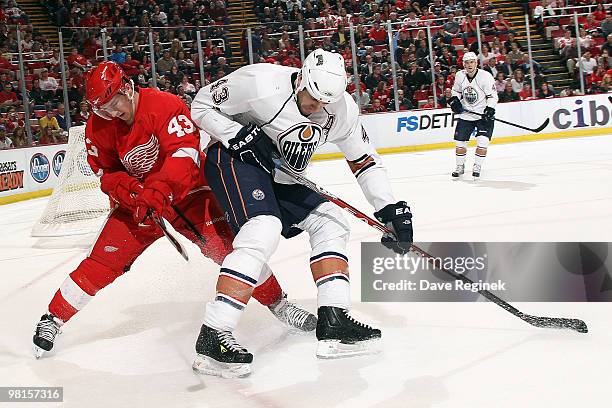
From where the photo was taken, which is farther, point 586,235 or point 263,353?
point 586,235

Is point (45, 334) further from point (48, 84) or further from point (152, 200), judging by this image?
point (48, 84)

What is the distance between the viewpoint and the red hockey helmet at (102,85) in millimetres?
2953

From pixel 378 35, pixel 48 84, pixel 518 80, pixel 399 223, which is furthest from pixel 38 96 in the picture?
pixel 399 223

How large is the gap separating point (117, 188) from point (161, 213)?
28cm

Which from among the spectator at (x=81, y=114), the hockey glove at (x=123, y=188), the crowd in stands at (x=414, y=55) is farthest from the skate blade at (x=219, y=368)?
the crowd in stands at (x=414, y=55)

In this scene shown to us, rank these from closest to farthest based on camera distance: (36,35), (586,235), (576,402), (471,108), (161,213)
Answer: (576,402) → (161,213) → (586,235) → (471,108) → (36,35)

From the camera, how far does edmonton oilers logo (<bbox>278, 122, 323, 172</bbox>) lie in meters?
2.90

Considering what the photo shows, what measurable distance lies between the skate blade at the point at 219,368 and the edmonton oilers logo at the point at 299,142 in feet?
2.57

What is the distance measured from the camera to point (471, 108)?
8531 mm

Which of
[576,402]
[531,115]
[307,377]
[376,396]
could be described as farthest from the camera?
[531,115]

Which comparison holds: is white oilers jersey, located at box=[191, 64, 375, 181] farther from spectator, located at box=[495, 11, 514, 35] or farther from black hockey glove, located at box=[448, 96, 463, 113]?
spectator, located at box=[495, 11, 514, 35]

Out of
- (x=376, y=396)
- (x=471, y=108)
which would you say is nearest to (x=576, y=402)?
(x=376, y=396)

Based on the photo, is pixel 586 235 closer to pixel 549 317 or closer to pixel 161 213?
pixel 549 317

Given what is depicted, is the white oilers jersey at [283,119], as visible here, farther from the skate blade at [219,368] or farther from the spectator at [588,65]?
the spectator at [588,65]
